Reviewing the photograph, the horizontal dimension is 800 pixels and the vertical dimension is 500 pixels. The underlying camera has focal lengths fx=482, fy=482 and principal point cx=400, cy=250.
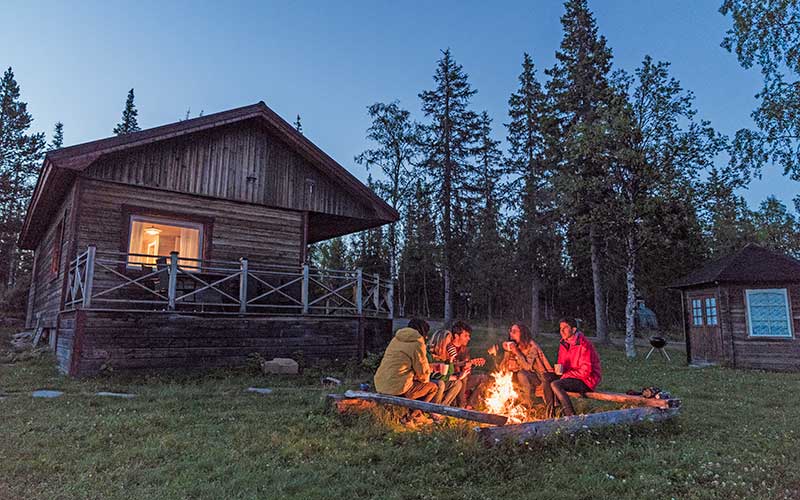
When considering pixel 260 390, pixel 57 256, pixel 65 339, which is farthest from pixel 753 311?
pixel 57 256

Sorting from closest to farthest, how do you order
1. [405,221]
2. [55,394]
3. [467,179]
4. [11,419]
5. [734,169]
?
[11,419] < [55,394] < [734,169] < [467,179] < [405,221]

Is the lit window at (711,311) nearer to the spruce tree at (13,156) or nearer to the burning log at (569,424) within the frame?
the burning log at (569,424)

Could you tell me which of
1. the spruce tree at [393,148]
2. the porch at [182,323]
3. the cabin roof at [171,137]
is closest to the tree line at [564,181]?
the spruce tree at [393,148]

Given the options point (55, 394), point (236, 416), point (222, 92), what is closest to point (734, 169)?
point (236, 416)

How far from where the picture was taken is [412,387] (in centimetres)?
601

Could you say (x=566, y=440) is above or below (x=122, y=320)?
below

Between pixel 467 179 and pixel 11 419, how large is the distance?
A: 23444 mm

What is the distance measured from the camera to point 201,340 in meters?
9.49

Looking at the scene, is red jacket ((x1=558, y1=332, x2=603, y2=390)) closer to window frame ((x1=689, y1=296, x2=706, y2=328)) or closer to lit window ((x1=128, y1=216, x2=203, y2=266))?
lit window ((x1=128, y1=216, x2=203, y2=266))

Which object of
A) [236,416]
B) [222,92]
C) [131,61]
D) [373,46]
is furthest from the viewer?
[222,92]

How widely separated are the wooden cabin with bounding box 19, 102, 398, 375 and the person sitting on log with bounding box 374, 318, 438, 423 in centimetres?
498

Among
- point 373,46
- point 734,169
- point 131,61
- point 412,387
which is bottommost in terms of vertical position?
point 412,387

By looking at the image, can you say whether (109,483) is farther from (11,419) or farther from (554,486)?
(554,486)

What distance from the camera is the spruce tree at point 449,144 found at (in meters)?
26.0
